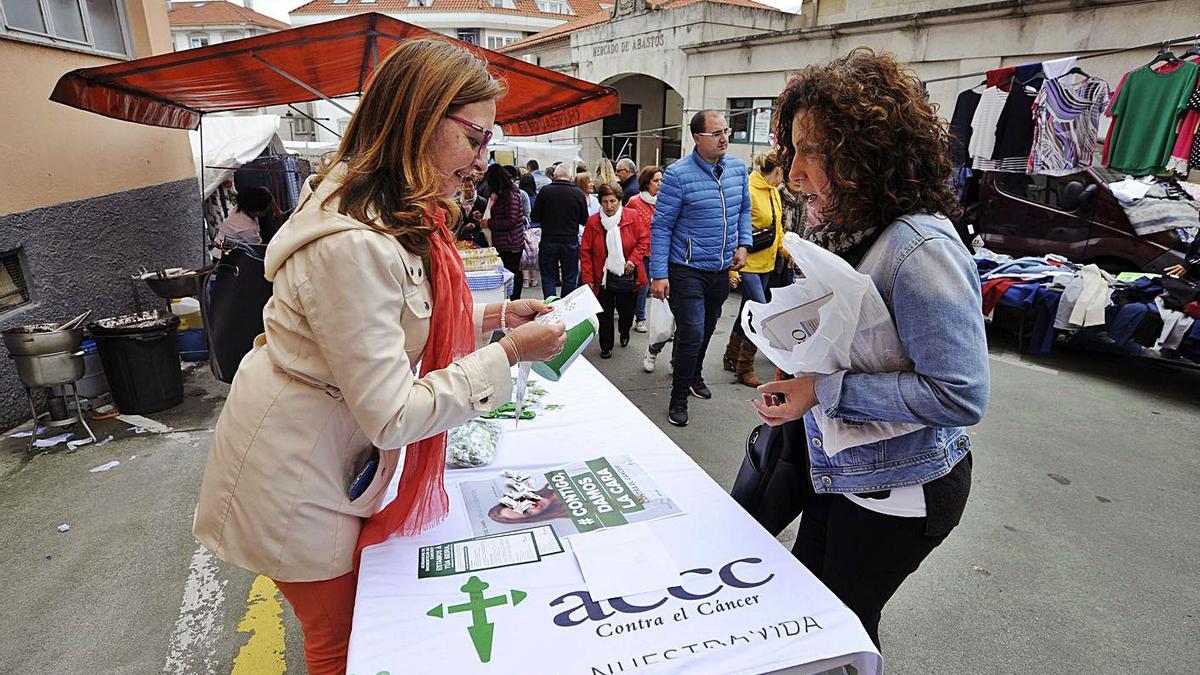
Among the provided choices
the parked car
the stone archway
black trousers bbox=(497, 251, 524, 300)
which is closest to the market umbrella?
black trousers bbox=(497, 251, 524, 300)

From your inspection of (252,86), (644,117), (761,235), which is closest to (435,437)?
(761,235)

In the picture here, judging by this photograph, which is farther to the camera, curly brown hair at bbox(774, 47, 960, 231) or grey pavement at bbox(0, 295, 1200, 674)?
grey pavement at bbox(0, 295, 1200, 674)

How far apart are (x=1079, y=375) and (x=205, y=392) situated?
748 centimetres

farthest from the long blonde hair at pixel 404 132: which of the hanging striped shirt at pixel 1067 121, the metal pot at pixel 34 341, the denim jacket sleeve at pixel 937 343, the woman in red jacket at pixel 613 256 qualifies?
the hanging striped shirt at pixel 1067 121

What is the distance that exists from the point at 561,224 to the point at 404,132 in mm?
5489

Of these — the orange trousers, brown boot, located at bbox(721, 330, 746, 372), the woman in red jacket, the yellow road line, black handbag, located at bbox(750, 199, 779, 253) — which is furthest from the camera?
the woman in red jacket

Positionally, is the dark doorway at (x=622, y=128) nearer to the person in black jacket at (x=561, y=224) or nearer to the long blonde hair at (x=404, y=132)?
the person in black jacket at (x=561, y=224)

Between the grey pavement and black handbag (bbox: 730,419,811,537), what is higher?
black handbag (bbox: 730,419,811,537)

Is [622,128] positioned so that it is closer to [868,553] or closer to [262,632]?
[262,632]

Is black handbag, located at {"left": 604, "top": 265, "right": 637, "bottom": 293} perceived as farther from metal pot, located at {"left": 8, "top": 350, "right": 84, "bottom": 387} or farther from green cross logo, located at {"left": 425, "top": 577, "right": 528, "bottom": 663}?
green cross logo, located at {"left": 425, "top": 577, "right": 528, "bottom": 663}

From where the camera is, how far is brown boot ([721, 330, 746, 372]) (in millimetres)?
5285

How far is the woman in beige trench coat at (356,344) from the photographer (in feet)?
3.66

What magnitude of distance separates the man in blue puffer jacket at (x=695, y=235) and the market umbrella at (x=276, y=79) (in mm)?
1353

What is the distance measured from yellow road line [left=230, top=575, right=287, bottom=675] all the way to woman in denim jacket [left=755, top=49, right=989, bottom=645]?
202 centimetres
